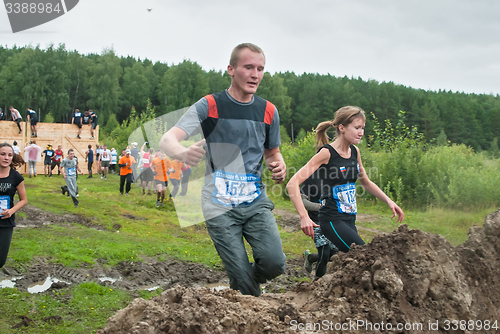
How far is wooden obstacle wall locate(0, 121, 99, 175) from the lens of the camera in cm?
2414

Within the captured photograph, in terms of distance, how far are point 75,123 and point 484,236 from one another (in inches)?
1081

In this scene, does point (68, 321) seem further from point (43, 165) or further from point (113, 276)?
point (43, 165)

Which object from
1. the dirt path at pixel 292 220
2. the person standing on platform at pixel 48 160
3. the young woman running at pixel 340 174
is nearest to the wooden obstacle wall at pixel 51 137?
the person standing on platform at pixel 48 160

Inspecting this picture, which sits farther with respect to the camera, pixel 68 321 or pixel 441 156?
pixel 441 156

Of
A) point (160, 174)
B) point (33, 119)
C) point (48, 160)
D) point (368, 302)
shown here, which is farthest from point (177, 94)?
point (368, 302)

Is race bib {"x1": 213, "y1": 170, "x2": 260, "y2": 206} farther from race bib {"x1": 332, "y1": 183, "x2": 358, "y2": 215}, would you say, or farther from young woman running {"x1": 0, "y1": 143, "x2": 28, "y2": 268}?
young woman running {"x1": 0, "y1": 143, "x2": 28, "y2": 268}

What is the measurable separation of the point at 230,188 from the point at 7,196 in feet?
11.4

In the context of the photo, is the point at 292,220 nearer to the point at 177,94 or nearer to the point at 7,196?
the point at 7,196

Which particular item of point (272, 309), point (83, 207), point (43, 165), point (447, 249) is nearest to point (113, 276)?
point (272, 309)

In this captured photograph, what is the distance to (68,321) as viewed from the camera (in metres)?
4.89

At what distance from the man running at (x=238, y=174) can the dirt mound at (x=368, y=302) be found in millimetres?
478

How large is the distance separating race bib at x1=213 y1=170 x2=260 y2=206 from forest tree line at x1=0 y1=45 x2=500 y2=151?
5811 cm

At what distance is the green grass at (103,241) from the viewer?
520 centimetres

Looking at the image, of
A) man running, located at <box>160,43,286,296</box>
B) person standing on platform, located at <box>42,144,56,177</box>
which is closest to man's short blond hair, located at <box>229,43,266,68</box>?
man running, located at <box>160,43,286,296</box>
